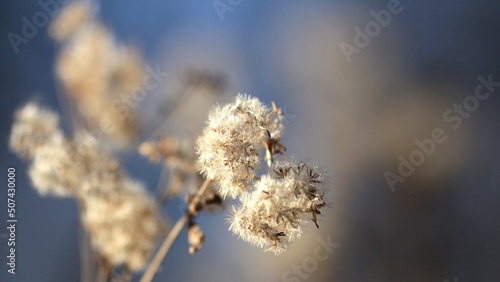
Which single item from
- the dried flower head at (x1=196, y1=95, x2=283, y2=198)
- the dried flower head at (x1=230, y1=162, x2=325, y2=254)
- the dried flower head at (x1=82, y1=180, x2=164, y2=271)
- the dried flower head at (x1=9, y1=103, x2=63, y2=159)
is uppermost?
the dried flower head at (x1=9, y1=103, x2=63, y2=159)

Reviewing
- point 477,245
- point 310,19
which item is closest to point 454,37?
point 310,19

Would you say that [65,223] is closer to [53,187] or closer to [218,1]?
[53,187]

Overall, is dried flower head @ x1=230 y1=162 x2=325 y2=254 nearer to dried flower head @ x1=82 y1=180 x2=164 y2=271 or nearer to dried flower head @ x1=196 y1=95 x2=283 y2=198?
dried flower head @ x1=196 y1=95 x2=283 y2=198

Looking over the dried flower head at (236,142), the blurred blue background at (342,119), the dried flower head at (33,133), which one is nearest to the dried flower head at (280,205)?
the dried flower head at (236,142)

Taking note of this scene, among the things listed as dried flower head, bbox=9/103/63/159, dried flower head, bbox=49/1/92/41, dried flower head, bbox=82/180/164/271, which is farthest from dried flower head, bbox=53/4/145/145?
dried flower head, bbox=82/180/164/271

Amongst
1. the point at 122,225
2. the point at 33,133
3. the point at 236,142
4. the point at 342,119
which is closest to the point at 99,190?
the point at 122,225

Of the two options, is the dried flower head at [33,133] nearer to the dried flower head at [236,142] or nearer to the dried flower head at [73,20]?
the dried flower head at [73,20]
